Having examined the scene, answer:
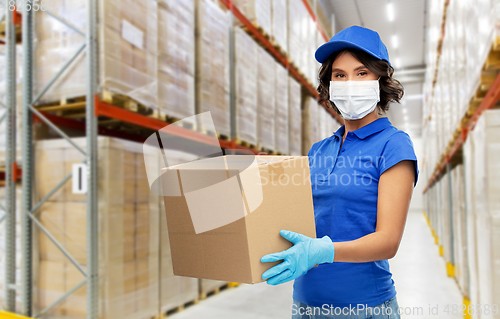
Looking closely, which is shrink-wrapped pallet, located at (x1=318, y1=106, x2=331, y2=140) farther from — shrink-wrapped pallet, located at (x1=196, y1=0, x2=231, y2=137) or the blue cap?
the blue cap

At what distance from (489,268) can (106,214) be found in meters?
3.14

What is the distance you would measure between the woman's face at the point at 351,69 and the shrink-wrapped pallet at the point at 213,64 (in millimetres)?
3238

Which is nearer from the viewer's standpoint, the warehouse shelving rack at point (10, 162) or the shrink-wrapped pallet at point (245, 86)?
the warehouse shelving rack at point (10, 162)

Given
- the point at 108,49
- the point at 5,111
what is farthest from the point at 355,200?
the point at 5,111

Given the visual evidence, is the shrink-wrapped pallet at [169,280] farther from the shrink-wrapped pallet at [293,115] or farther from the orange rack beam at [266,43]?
the shrink-wrapped pallet at [293,115]

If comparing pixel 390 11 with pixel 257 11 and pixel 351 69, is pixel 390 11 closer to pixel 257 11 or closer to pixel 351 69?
pixel 257 11

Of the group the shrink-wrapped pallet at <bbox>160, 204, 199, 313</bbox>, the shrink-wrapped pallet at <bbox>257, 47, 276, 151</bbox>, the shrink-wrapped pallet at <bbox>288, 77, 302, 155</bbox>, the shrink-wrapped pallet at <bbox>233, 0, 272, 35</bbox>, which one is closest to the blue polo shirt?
the shrink-wrapped pallet at <bbox>160, 204, 199, 313</bbox>

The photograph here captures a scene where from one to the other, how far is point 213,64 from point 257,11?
5.07 feet

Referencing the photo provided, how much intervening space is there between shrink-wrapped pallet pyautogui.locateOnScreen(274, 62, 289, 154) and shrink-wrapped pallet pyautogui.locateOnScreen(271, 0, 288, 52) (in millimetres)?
410

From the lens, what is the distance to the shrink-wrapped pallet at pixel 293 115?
733 centimetres

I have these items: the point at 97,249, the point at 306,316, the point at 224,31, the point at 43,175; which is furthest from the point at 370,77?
the point at 224,31

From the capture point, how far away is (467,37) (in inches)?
135

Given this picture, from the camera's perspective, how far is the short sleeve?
1229 millimetres

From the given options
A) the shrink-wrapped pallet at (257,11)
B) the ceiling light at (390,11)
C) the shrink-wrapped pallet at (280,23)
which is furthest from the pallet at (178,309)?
the ceiling light at (390,11)
